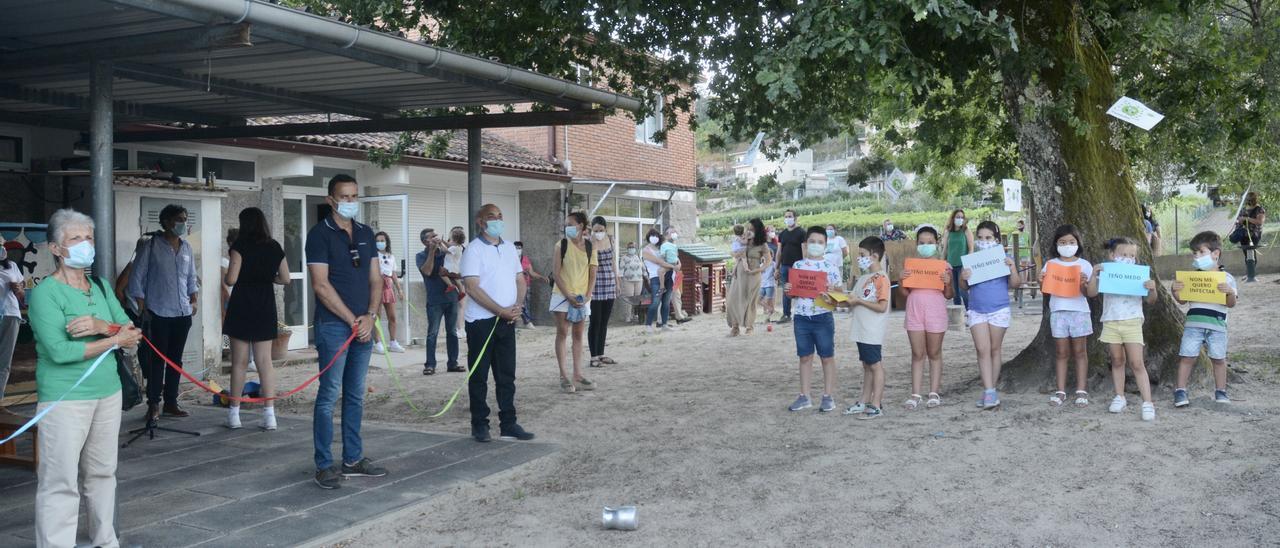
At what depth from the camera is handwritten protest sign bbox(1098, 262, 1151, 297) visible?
736 centimetres

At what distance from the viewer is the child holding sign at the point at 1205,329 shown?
7.48 meters

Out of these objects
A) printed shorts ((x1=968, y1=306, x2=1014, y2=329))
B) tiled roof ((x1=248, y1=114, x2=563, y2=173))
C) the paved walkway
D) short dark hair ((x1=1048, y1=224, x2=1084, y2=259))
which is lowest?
the paved walkway

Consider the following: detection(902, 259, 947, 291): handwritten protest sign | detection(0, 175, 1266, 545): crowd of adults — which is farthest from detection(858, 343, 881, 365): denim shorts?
detection(0, 175, 1266, 545): crowd of adults

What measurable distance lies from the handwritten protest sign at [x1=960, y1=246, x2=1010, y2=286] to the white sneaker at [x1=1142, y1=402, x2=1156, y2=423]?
1.39 meters

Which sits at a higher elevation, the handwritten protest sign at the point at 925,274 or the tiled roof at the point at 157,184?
the tiled roof at the point at 157,184

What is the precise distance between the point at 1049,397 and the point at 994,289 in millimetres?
1046

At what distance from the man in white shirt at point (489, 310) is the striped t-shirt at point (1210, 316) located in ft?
16.6

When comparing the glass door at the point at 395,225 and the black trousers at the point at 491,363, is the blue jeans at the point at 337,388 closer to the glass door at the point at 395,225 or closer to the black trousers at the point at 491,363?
the black trousers at the point at 491,363

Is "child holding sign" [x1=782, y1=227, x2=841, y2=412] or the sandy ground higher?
"child holding sign" [x1=782, y1=227, x2=841, y2=412]

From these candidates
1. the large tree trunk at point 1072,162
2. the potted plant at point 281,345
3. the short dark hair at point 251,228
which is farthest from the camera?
the potted plant at point 281,345

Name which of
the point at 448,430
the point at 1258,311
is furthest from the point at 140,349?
the point at 1258,311

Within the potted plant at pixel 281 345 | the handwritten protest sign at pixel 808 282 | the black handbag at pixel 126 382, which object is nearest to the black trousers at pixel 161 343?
the black handbag at pixel 126 382

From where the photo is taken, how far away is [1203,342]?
24.8ft

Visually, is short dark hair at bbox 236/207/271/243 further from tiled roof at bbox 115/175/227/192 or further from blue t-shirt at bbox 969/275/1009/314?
blue t-shirt at bbox 969/275/1009/314
